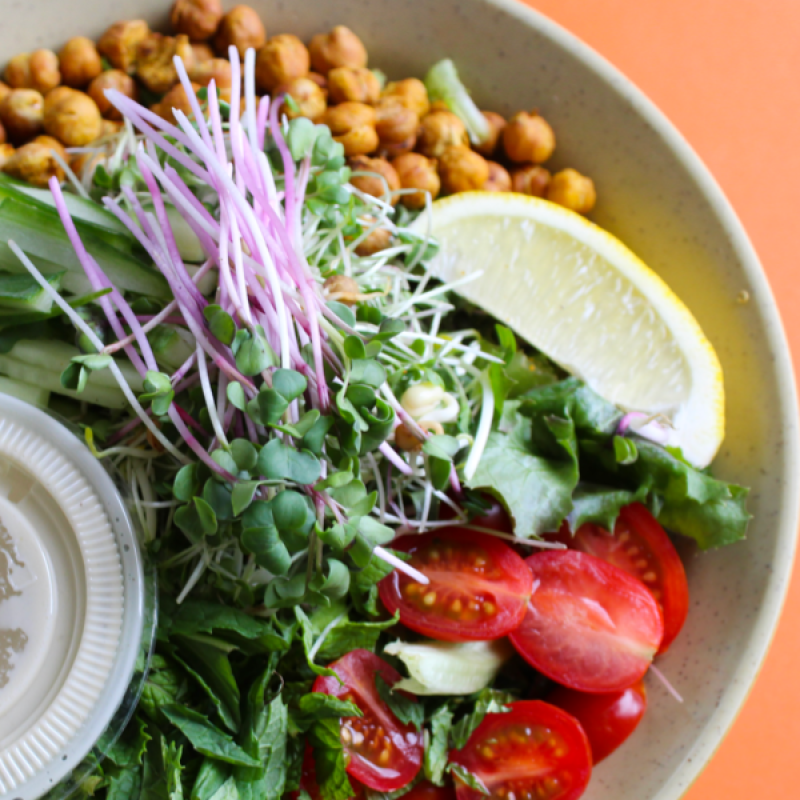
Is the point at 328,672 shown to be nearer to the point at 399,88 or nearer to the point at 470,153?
the point at 470,153

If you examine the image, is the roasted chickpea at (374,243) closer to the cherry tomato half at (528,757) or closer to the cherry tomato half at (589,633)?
the cherry tomato half at (589,633)

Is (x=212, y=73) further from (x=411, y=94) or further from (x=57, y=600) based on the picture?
(x=57, y=600)

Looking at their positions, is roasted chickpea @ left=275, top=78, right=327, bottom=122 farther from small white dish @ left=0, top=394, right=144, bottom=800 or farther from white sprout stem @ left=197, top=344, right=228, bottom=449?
small white dish @ left=0, top=394, right=144, bottom=800

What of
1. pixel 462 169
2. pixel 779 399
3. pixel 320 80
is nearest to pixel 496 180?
pixel 462 169

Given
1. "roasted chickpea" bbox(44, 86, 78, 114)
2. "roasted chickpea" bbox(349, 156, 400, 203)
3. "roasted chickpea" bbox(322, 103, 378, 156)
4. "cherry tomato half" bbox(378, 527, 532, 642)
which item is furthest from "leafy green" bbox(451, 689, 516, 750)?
"roasted chickpea" bbox(44, 86, 78, 114)

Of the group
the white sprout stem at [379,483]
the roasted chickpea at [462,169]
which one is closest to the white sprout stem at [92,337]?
the white sprout stem at [379,483]

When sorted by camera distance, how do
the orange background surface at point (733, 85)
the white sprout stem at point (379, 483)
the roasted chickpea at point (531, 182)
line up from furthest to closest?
the orange background surface at point (733, 85), the roasted chickpea at point (531, 182), the white sprout stem at point (379, 483)

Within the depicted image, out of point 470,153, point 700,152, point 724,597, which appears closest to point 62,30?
point 470,153
